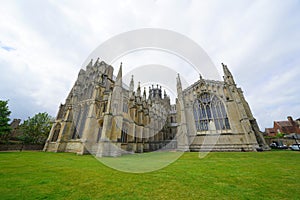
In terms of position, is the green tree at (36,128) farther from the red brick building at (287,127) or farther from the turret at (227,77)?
the red brick building at (287,127)

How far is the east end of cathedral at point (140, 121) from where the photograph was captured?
18.1m

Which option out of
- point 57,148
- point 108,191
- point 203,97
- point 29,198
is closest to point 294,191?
point 108,191

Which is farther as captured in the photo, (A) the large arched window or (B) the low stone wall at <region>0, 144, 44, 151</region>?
(B) the low stone wall at <region>0, 144, 44, 151</region>

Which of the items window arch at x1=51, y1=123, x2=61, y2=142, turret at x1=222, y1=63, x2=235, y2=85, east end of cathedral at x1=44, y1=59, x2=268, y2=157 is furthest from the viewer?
window arch at x1=51, y1=123, x2=61, y2=142

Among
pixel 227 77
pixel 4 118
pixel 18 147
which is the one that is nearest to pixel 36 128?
pixel 18 147

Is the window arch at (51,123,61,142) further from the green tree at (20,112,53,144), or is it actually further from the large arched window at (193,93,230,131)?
the large arched window at (193,93,230,131)

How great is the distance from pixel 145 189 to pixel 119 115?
1560 cm

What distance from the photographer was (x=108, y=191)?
3.90 metres

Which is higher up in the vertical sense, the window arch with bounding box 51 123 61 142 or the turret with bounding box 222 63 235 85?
the turret with bounding box 222 63 235 85

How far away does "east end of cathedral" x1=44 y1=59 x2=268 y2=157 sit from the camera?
18.1 metres

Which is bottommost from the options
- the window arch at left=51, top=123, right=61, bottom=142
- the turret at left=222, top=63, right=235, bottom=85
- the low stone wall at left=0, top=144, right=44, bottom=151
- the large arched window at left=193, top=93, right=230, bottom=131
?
the low stone wall at left=0, top=144, right=44, bottom=151

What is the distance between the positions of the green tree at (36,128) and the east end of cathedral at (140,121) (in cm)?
927

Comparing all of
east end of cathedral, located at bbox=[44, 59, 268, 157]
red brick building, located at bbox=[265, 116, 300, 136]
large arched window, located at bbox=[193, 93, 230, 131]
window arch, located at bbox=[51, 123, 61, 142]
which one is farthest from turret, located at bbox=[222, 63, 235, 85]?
red brick building, located at bbox=[265, 116, 300, 136]

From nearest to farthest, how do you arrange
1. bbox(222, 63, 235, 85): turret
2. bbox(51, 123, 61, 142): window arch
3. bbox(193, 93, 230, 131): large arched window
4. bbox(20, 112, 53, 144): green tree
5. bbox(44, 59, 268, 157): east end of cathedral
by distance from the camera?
bbox(44, 59, 268, 157): east end of cathedral, bbox(193, 93, 230, 131): large arched window, bbox(222, 63, 235, 85): turret, bbox(51, 123, 61, 142): window arch, bbox(20, 112, 53, 144): green tree
